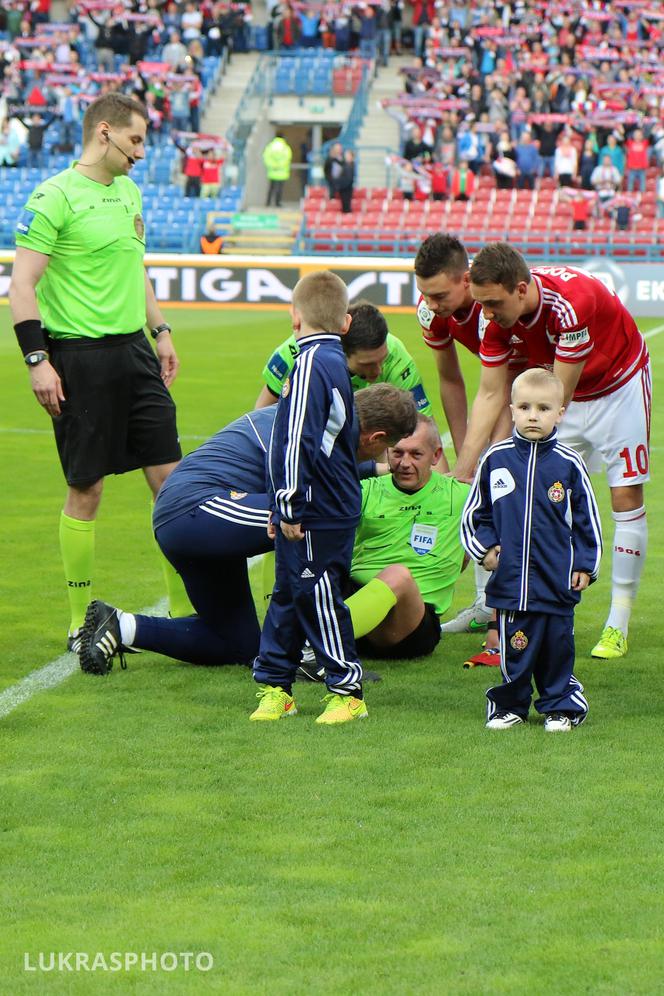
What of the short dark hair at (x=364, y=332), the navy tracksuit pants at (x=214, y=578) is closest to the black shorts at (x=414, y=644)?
the navy tracksuit pants at (x=214, y=578)

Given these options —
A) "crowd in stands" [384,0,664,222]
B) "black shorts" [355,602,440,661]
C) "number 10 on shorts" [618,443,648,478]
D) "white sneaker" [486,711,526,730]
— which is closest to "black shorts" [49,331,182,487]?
"black shorts" [355,602,440,661]

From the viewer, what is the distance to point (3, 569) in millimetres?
7445

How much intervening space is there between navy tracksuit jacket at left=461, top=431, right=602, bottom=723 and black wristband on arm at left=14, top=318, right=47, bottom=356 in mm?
1938

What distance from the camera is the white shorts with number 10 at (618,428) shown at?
594 cm

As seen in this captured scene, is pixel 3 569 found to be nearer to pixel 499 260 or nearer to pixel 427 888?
pixel 499 260

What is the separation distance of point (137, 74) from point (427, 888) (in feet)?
104

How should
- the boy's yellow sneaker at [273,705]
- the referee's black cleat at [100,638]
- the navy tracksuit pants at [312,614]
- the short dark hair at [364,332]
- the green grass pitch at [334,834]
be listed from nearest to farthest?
1. the green grass pitch at [334,834]
2. the navy tracksuit pants at [312,614]
3. the boy's yellow sneaker at [273,705]
4. the referee's black cleat at [100,638]
5. the short dark hair at [364,332]

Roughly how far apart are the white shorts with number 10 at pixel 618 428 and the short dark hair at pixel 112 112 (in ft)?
6.95

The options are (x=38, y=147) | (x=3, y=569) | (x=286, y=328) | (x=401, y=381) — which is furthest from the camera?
(x=38, y=147)

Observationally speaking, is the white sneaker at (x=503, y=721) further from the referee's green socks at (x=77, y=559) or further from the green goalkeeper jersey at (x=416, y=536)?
the referee's green socks at (x=77, y=559)

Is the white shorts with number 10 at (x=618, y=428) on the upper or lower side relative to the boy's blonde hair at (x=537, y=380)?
lower

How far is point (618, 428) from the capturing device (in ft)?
19.6

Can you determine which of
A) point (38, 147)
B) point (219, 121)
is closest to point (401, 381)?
point (38, 147)

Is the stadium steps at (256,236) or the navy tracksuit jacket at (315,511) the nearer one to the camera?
the navy tracksuit jacket at (315,511)
